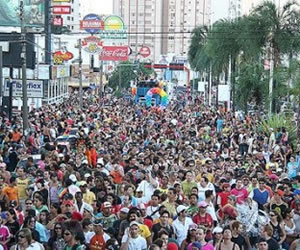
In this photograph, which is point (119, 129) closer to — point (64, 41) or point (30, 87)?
point (30, 87)

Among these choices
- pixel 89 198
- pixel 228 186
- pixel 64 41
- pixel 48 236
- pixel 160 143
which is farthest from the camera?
pixel 64 41

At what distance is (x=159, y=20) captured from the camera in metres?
191

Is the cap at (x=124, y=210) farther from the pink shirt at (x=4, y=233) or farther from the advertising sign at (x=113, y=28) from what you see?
the advertising sign at (x=113, y=28)

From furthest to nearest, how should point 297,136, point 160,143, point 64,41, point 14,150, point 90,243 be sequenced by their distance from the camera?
point 64,41
point 297,136
point 160,143
point 14,150
point 90,243

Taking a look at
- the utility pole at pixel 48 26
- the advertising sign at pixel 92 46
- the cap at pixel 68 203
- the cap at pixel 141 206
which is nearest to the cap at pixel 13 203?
the cap at pixel 68 203

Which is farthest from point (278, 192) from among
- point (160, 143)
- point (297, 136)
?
point (297, 136)

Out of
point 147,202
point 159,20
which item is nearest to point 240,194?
point 147,202

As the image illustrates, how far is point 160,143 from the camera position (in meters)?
26.3

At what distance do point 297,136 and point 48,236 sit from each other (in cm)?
2060

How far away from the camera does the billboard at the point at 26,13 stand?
52.0 meters

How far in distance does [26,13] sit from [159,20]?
13993 centimetres

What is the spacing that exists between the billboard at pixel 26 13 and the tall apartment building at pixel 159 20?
5116 inches

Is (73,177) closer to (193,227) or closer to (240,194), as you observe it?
(240,194)

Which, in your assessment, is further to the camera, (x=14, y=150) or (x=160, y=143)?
(x=160, y=143)
